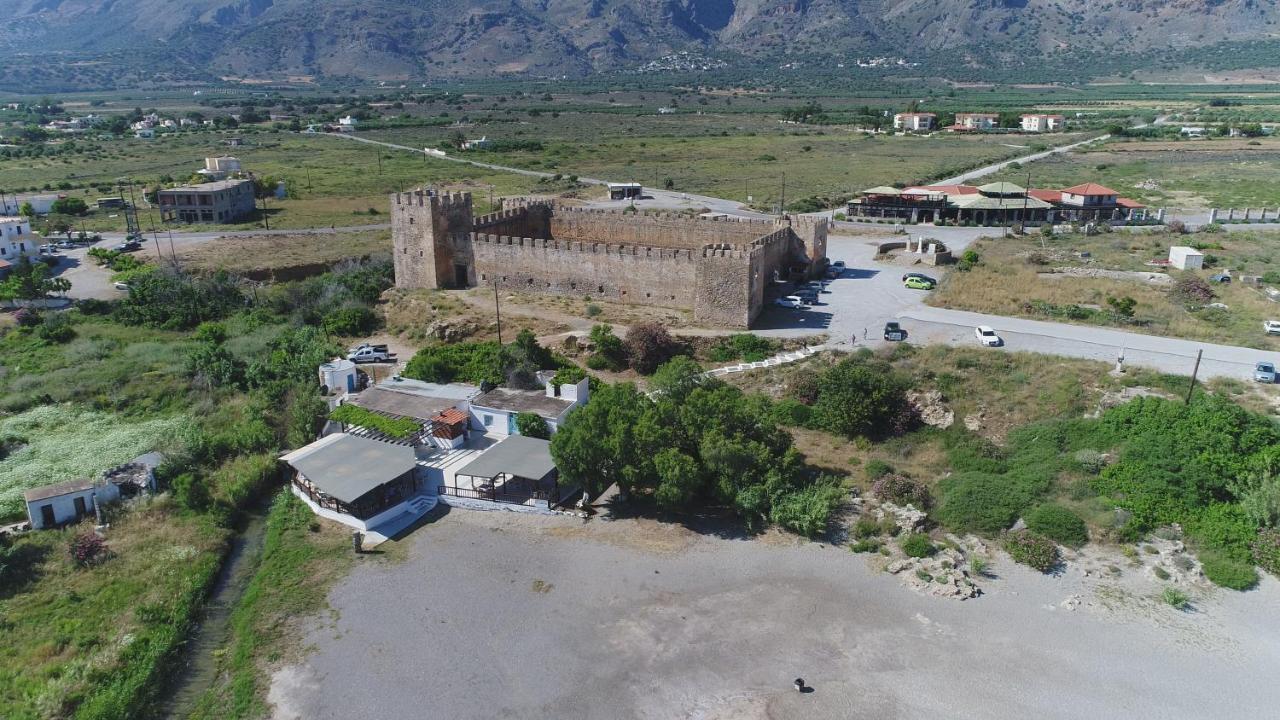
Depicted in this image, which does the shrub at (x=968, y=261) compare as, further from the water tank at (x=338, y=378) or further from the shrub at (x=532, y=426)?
the water tank at (x=338, y=378)

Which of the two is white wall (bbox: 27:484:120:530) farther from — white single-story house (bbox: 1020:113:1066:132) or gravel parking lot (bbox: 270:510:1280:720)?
white single-story house (bbox: 1020:113:1066:132)

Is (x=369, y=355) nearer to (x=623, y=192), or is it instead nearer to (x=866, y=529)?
(x=866, y=529)

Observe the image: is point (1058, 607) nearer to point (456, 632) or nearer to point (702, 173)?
point (456, 632)

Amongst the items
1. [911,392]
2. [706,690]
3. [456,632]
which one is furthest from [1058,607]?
[456,632]

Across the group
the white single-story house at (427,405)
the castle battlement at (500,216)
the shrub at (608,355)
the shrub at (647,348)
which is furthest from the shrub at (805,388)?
the castle battlement at (500,216)

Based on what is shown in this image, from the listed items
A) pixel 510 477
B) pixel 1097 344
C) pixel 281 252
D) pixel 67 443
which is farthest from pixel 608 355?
pixel 281 252

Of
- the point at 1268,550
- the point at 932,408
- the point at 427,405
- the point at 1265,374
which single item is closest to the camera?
the point at 1268,550
